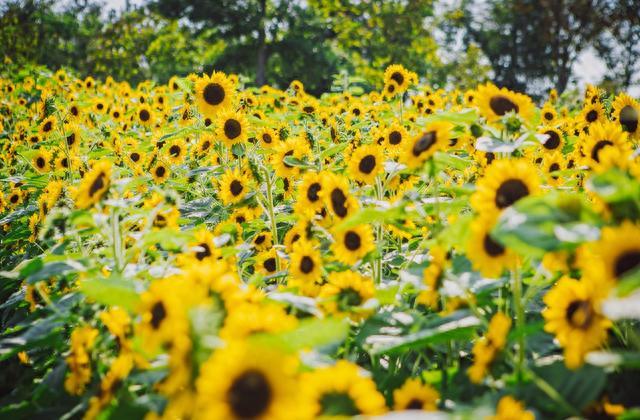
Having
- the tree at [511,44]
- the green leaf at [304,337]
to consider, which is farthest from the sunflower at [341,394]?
the tree at [511,44]

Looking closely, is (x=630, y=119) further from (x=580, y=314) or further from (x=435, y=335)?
(x=435, y=335)

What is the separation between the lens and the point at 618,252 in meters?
1.18

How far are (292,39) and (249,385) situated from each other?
71.5ft

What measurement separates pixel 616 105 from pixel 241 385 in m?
3.01

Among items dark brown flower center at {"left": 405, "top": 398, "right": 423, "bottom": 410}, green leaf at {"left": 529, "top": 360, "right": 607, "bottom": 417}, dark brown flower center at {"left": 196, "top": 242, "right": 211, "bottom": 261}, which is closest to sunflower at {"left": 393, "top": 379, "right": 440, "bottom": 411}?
dark brown flower center at {"left": 405, "top": 398, "right": 423, "bottom": 410}

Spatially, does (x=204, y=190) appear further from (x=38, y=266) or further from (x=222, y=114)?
(x=38, y=266)

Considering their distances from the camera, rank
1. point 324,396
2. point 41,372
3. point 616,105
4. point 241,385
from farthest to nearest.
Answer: point 616,105 < point 41,372 < point 324,396 < point 241,385

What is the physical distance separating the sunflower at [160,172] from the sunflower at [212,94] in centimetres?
54

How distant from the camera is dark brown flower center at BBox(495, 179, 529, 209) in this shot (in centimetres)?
153

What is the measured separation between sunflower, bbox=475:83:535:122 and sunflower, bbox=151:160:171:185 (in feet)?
7.91

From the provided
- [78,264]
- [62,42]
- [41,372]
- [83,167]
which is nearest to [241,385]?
[78,264]

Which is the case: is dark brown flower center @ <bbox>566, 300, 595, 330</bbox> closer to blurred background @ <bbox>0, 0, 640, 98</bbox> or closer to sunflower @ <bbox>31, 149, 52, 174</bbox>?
sunflower @ <bbox>31, 149, 52, 174</bbox>

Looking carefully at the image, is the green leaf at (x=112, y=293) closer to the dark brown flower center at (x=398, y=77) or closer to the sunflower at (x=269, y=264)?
the sunflower at (x=269, y=264)

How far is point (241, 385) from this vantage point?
3.22ft
